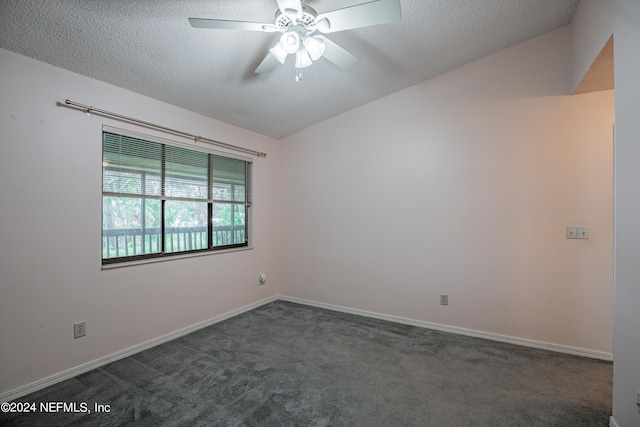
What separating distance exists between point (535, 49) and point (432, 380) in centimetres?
315

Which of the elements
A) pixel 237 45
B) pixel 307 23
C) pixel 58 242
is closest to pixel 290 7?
pixel 307 23

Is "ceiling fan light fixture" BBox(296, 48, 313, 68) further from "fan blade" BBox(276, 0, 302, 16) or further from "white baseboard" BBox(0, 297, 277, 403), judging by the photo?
"white baseboard" BBox(0, 297, 277, 403)

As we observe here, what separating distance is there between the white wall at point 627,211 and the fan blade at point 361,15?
3.85ft

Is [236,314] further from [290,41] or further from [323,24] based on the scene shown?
[323,24]

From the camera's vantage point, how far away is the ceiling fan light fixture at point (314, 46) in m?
1.85

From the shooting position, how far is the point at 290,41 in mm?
1834

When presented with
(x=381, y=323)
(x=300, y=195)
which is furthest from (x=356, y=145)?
(x=381, y=323)

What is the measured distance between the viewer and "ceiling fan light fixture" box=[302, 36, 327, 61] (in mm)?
1854

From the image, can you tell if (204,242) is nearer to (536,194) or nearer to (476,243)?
(476,243)

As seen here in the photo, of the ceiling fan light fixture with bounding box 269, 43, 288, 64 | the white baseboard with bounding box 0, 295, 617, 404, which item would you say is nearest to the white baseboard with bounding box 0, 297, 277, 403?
the white baseboard with bounding box 0, 295, 617, 404

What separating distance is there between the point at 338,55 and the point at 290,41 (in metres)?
0.42

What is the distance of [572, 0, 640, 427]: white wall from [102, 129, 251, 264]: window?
A: 3.51 metres

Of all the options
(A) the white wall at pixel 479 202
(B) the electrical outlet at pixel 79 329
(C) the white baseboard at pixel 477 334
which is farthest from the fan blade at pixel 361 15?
(C) the white baseboard at pixel 477 334

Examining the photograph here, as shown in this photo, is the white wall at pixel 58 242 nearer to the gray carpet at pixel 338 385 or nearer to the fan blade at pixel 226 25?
the gray carpet at pixel 338 385
